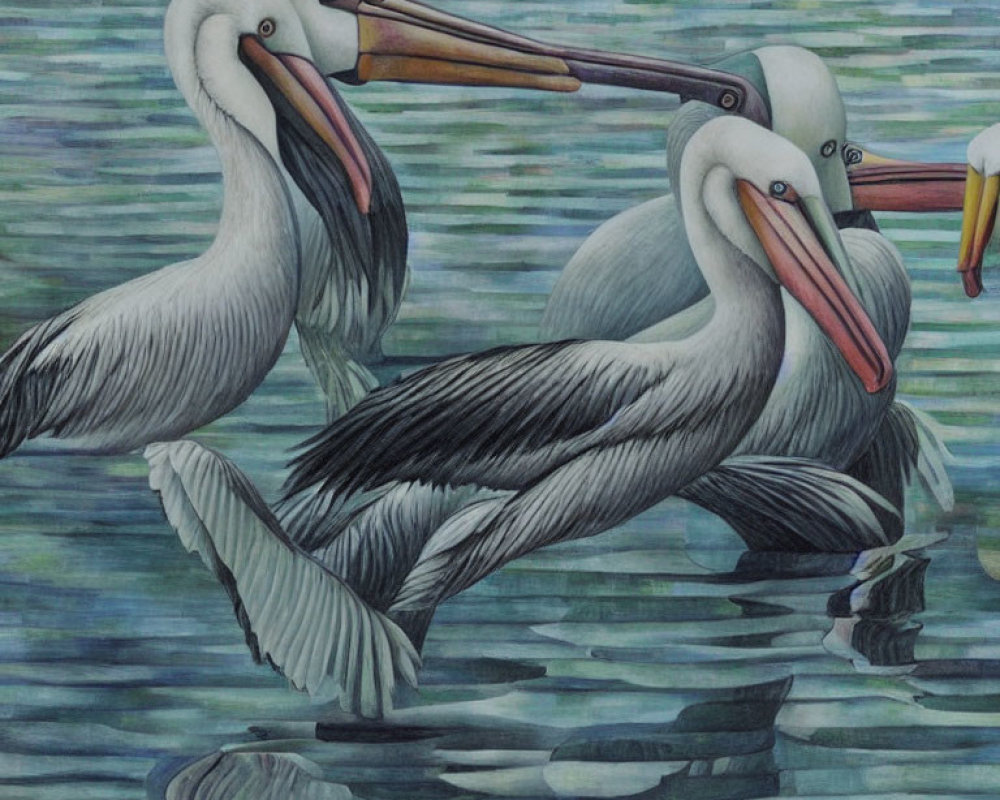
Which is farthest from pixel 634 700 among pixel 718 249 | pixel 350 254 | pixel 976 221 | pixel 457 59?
pixel 457 59

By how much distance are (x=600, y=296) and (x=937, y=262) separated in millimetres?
528

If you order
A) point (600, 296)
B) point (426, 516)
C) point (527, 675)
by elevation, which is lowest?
point (527, 675)

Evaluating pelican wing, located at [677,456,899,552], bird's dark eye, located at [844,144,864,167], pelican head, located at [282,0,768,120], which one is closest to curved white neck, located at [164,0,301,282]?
pelican head, located at [282,0,768,120]

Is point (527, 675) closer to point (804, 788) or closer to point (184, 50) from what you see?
point (804, 788)

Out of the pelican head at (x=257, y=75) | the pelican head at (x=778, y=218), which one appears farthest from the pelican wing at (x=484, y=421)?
the pelican head at (x=257, y=75)

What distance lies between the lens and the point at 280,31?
8.15ft

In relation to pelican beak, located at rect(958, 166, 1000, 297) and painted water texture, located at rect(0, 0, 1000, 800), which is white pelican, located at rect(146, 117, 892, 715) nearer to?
painted water texture, located at rect(0, 0, 1000, 800)

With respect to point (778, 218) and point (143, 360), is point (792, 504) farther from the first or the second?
point (143, 360)

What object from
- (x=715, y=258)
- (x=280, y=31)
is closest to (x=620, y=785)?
(x=715, y=258)

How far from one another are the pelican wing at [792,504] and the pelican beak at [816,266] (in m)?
0.18

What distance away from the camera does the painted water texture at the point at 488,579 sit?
8.25ft

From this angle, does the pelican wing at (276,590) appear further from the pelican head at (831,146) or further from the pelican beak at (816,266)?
the pelican head at (831,146)

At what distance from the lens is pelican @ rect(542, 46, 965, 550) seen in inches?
99.9

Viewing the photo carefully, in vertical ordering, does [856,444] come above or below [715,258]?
below
